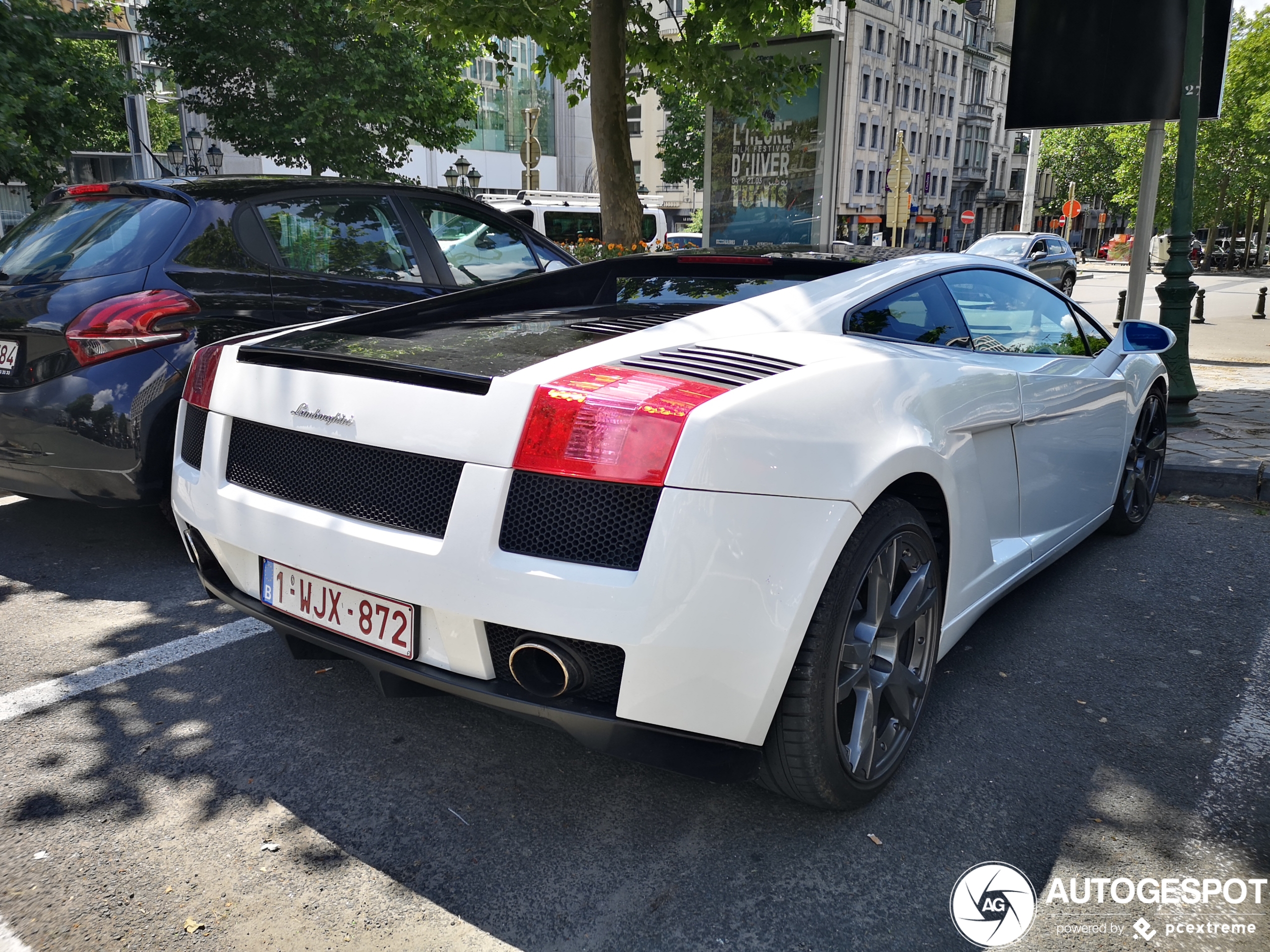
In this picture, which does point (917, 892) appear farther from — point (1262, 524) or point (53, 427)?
point (1262, 524)

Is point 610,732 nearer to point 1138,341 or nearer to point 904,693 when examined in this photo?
point 904,693

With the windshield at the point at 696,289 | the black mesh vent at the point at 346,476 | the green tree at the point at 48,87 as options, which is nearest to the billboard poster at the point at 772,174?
the green tree at the point at 48,87

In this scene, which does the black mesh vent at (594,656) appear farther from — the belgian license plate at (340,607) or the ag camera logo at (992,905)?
the ag camera logo at (992,905)

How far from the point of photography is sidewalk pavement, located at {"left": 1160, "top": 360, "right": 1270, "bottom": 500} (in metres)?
5.97

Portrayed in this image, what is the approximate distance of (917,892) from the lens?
2.30 m

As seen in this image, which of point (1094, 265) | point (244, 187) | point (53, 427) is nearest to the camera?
point (53, 427)

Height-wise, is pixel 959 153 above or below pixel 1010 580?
above

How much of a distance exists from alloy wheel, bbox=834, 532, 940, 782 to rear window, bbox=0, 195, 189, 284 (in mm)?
3420

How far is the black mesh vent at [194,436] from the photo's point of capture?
9.53 ft

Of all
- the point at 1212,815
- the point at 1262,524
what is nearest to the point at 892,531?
the point at 1212,815

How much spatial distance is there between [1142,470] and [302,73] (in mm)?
24679

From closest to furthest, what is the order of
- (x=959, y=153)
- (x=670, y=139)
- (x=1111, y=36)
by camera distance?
1. (x=1111, y=36)
2. (x=670, y=139)
3. (x=959, y=153)

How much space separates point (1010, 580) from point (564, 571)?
6.32ft

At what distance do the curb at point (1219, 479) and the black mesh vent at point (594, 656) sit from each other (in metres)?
4.82
